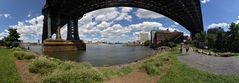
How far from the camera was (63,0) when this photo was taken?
95500mm

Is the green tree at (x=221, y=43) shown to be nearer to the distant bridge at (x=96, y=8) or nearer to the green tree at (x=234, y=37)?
the green tree at (x=234, y=37)

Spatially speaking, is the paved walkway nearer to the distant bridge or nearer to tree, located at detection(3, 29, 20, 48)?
tree, located at detection(3, 29, 20, 48)

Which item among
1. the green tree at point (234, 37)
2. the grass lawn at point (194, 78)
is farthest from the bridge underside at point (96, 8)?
the grass lawn at point (194, 78)

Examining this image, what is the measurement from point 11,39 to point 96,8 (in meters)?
55.7

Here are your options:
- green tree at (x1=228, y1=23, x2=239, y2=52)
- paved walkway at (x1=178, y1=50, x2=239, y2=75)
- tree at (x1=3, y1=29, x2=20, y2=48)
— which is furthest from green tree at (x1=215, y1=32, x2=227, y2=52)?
tree at (x1=3, y1=29, x2=20, y2=48)

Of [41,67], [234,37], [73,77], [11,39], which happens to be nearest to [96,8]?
[11,39]

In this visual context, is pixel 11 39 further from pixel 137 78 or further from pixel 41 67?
pixel 137 78

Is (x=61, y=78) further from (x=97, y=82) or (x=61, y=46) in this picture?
(x=61, y=46)

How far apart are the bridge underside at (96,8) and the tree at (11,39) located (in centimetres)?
2781

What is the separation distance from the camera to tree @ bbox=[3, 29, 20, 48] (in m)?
68.1

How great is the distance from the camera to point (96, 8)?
120 m

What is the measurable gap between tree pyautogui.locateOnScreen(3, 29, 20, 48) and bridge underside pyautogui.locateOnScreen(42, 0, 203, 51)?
91.3ft

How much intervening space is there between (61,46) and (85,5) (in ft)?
72.6

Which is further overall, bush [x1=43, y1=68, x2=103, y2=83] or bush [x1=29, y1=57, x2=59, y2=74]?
bush [x1=29, y1=57, x2=59, y2=74]
